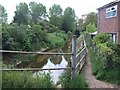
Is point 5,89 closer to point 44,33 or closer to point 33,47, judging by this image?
point 33,47

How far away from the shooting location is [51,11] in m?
49.6

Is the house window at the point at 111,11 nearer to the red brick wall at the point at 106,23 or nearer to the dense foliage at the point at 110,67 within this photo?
the red brick wall at the point at 106,23

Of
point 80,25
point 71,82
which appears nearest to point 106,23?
point 71,82

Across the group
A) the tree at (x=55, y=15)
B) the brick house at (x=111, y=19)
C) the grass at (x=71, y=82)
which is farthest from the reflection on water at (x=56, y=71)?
the tree at (x=55, y=15)

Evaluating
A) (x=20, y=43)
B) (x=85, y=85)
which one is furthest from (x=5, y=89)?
(x=20, y=43)

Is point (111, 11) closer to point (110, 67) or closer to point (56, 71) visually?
point (110, 67)

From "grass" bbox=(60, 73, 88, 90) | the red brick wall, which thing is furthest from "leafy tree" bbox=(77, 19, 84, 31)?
"grass" bbox=(60, 73, 88, 90)

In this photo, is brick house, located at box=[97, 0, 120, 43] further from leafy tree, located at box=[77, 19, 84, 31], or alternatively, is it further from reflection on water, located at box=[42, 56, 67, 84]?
leafy tree, located at box=[77, 19, 84, 31]

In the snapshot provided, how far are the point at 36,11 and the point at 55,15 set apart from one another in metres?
4.20

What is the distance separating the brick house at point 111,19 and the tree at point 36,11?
29.5 meters

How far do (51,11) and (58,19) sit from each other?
3.65 metres

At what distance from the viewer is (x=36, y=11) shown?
47781 millimetres

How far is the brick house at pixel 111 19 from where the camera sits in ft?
48.4

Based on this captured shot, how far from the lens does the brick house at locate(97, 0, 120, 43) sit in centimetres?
1476
